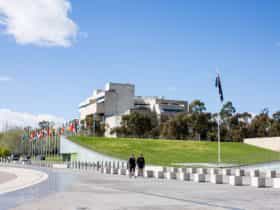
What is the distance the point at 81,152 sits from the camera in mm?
77000

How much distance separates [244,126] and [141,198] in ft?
368

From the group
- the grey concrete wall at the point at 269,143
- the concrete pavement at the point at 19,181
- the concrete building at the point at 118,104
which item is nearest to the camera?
the concrete pavement at the point at 19,181

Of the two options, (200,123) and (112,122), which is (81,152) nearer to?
(200,123)

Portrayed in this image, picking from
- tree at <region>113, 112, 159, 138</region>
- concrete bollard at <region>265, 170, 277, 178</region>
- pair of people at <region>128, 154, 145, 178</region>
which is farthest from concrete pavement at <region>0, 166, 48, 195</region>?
tree at <region>113, 112, 159, 138</region>

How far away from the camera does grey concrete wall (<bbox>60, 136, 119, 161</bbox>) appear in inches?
2852

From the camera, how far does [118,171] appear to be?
38.7 meters

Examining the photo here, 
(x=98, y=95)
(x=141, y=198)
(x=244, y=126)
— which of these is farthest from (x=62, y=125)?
(x=98, y=95)

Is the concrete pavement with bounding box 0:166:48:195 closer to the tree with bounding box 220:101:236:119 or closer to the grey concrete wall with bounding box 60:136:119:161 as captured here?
the grey concrete wall with bounding box 60:136:119:161

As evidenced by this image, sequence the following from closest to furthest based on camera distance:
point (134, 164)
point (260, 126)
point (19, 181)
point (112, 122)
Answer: point (19, 181) < point (134, 164) < point (260, 126) < point (112, 122)

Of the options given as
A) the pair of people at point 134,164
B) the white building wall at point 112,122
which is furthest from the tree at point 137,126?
the pair of people at point 134,164

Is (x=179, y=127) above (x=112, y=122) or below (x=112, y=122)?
below

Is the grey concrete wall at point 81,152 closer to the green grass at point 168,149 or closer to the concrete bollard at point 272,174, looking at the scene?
the green grass at point 168,149

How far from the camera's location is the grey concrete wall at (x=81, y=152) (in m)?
72.4

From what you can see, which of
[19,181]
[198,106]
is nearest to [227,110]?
[198,106]
